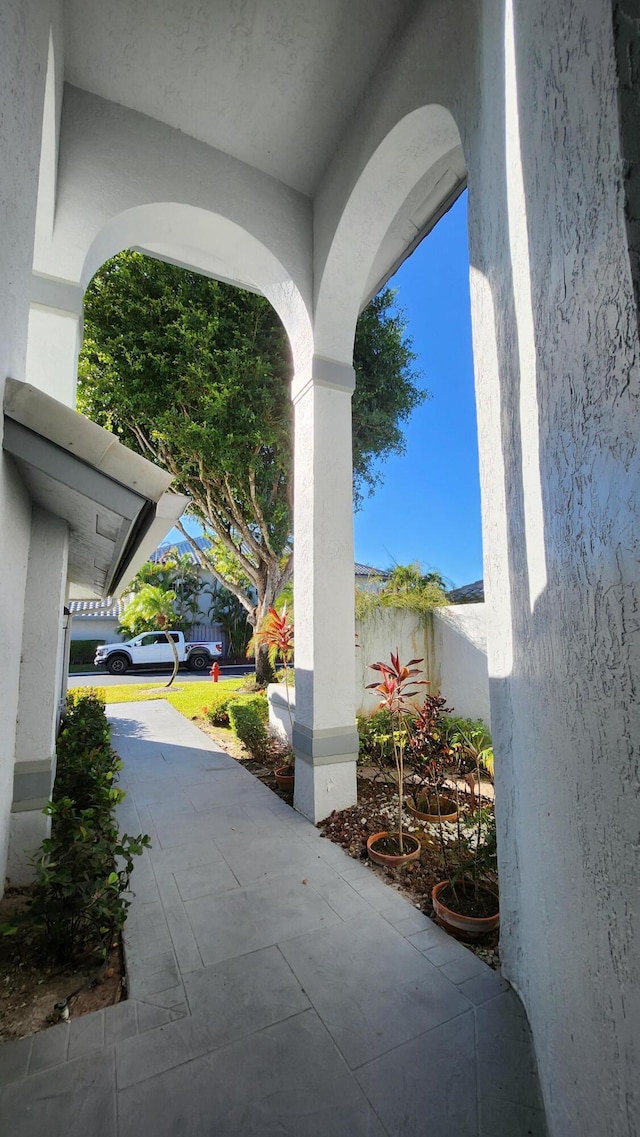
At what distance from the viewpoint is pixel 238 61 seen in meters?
3.52

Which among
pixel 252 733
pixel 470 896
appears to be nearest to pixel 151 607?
pixel 252 733

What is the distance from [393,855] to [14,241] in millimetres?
4126

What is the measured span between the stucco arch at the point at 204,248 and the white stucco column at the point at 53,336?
238 mm

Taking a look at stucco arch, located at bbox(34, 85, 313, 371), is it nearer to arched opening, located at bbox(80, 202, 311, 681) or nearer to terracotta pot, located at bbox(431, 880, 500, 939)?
arched opening, located at bbox(80, 202, 311, 681)

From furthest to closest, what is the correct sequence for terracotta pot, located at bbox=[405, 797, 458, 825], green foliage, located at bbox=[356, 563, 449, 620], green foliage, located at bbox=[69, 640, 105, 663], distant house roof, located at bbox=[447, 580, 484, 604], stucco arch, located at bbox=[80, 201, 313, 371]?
green foliage, located at bbox=[69, 640, 105, 663]
distant house roof, located at bbox=[447, 580, 484, 604]
green foliage, located at bbox=[356, 563, 449, 620]
terracotta pot, located at bbox=[405, 797, 458, 825]
stucco arch, located at bbox=[80, 201, 313, 371]

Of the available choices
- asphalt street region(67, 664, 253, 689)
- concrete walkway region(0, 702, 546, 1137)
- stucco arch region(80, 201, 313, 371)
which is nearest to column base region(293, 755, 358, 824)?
concrete walkway region(0, 702, 546, 1137)

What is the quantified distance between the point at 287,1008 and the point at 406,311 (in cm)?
1126

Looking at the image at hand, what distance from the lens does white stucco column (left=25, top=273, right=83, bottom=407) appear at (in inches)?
137

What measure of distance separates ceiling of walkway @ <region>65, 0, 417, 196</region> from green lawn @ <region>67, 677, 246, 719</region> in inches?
339

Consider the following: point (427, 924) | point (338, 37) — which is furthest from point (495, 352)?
point (427, 924)

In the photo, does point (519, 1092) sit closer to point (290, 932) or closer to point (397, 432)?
point (290, 932)

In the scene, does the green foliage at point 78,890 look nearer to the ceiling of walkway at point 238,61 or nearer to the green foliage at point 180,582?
the ceiling of walkway at point 238,61

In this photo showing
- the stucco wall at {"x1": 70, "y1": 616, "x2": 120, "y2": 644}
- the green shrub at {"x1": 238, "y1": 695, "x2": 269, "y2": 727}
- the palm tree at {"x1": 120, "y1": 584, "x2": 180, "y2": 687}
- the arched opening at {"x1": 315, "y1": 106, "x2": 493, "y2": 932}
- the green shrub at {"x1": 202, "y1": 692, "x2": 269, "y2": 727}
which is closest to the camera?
the arched opening at {"x1": 315, "y1": 106, "x2": 493, "y2": 932}

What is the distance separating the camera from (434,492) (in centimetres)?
3209
